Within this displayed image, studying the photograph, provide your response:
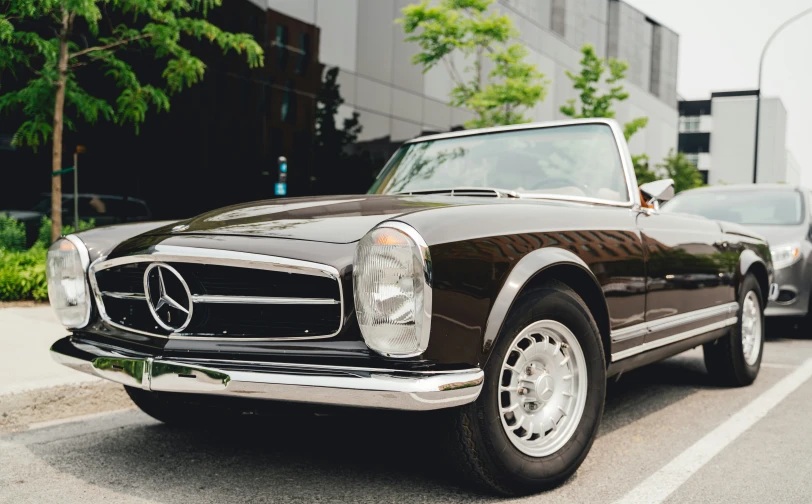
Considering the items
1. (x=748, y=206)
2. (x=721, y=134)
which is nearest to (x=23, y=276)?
(x=748, y=206)

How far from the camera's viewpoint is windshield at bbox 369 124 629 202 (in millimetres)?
4113

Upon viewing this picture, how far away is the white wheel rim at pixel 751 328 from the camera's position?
213 inches

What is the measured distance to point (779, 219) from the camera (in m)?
8.28

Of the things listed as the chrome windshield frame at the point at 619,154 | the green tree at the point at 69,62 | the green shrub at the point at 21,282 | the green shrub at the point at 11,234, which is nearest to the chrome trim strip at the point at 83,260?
the chrome windshield frame at the point at 619,154

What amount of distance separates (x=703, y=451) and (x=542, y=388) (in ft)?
3.71

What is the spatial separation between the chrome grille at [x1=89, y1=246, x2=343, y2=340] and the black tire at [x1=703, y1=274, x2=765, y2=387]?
11.4ft

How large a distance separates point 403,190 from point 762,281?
3088mm

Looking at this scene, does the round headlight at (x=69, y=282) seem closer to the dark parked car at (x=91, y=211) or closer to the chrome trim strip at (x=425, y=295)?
the chrome trim strip at (x=425, y=295)

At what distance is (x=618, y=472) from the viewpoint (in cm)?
328

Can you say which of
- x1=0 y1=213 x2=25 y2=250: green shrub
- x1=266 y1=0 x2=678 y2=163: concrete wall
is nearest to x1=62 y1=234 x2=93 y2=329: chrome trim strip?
x1=0 y1=213 x2=25 y2=250: green shrub

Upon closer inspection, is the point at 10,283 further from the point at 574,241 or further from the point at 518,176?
the point at 574,241

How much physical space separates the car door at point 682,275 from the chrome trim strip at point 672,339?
15 millimetres

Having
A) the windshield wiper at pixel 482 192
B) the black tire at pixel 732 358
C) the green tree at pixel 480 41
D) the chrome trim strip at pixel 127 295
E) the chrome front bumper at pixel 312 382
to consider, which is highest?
the green tree at pixel 480 41

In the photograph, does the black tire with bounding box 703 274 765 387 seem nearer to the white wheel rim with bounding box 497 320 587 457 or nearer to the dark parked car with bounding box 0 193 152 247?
the white wheel rim with bounding box 497 320 587 457
